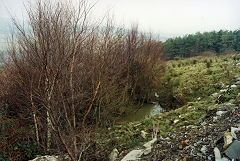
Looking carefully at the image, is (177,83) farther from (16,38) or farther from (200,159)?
(16,38)

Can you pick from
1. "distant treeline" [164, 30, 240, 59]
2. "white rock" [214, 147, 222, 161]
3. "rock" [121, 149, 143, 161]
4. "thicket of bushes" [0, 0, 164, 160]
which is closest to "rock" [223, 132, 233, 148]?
"white rock" [214, 147, 222, 161]

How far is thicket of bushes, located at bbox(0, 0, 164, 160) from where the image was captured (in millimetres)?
2328

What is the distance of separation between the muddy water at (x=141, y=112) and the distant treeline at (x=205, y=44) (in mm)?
15490

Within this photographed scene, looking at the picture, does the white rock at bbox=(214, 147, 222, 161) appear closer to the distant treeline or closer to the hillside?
the hillside

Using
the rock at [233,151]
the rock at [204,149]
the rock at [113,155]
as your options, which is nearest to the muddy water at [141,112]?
the rock at [113,155]

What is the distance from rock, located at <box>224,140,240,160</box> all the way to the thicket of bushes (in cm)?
193

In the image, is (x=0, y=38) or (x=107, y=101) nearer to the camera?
(x=0, y=38)

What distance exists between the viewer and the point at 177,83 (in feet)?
31.5

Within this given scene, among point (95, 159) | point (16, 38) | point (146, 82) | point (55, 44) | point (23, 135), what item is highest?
point (16, 38)

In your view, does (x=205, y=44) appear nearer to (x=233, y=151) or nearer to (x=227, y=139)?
(x=227, y=139)

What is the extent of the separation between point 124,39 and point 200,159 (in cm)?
580

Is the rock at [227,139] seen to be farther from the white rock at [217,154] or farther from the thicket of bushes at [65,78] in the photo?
the thicket of bushes at [65,78]

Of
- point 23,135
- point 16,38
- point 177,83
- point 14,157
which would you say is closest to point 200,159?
point 14,157

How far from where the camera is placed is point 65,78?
2.28 meters
